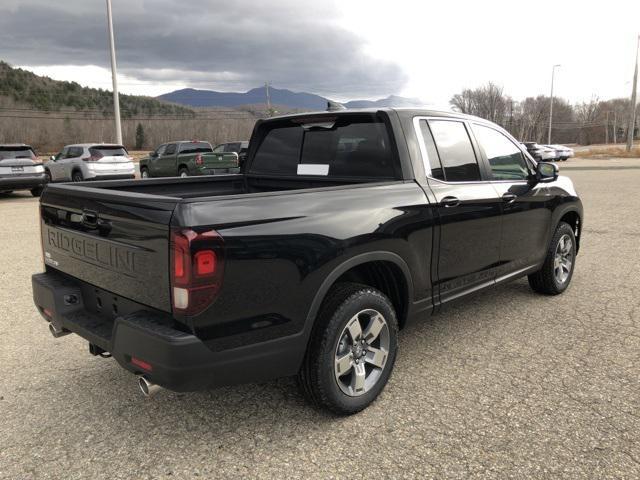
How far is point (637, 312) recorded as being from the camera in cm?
471

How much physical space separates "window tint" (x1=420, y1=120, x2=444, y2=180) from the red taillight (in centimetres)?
185

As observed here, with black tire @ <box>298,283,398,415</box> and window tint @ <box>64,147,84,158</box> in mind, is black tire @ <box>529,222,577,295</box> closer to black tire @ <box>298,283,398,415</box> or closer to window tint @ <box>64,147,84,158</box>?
black tire @ <box>298,283,398,415</box>

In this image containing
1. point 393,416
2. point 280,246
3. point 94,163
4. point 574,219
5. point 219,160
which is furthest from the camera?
point 219,160

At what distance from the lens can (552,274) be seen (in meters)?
5.04

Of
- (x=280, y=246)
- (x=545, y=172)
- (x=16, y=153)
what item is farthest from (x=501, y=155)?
(x=16, y=153)

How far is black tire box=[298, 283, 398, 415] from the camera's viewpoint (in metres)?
2.81

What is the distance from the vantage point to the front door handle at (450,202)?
3.55m

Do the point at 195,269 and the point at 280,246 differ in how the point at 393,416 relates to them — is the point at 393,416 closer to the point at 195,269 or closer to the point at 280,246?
the point at 280,246

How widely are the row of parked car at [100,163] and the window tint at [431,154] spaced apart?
372 inches

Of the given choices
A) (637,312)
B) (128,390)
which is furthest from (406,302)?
(637,312)

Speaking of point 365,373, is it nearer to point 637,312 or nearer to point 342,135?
point 342,135

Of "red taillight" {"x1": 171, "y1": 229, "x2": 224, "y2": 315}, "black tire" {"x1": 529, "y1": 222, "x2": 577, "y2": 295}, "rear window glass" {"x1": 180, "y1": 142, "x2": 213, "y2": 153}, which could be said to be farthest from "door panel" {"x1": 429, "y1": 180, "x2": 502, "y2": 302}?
"rear window glass" {"x1": 180, "y1": 142, "x2": 213, "y2": 153}

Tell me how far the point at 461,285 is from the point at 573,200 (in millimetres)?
2233

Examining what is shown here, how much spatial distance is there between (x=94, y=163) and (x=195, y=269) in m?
17.6
